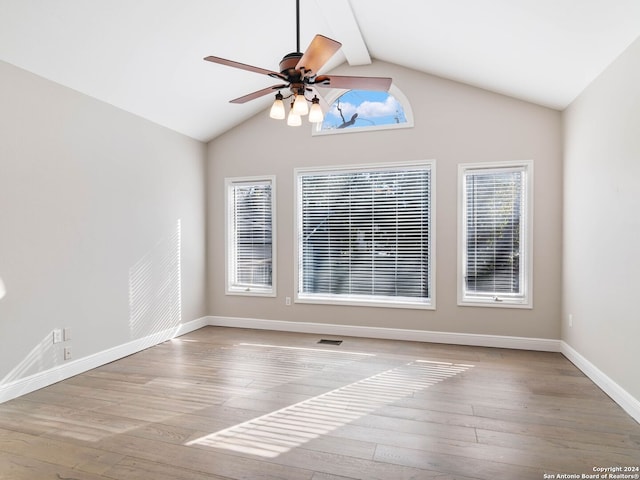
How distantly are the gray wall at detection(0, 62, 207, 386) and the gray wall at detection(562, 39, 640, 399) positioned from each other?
15.3ft

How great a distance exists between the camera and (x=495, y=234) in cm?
424

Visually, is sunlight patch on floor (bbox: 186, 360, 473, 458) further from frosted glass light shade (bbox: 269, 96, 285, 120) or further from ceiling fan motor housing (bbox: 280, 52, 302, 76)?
ceiling fan motor housing (bbox: 280, 52, 302, 76)

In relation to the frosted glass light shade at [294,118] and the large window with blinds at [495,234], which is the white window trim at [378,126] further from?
the frosted glass light shade at [294,118]

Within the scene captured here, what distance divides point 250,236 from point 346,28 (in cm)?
297

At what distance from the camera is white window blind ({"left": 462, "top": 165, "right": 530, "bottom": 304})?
4.16m

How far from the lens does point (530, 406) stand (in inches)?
106

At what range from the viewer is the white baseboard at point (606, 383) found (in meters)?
2.53

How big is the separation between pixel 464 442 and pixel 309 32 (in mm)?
4088

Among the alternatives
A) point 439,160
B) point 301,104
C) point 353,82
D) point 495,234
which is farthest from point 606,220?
point 301,104

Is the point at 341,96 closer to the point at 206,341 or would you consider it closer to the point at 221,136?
the point at 221,136

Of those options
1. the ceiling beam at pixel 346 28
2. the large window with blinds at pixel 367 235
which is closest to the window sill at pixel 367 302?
the large window with blinds at pixel 367 235

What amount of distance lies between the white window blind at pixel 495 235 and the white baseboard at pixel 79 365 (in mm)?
3821

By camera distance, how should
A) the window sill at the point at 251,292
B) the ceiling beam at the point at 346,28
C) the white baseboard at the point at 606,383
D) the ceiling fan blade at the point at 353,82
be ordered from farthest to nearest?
the window sill at the point at 251,292, the ceiling beam at the point at 346,28, the white baseboard at the point at 606,383, the ceiling fan blade at the point at 353,82

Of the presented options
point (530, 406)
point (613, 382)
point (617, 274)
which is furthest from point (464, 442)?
point (617, 274)
